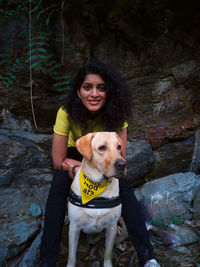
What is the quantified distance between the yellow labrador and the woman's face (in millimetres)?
415

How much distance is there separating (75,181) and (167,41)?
287cm

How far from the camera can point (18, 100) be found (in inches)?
143

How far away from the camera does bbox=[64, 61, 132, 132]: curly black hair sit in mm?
2125

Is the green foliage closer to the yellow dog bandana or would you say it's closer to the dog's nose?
the yellow dog bandana

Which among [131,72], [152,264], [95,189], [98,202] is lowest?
[152,264]

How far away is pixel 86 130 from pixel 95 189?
0.66 meters

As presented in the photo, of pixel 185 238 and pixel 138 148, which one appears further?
pixel 138 148

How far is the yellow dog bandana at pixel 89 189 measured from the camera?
5.77 feet

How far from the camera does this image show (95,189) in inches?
69.7

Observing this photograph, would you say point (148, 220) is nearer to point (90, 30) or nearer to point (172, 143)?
point (172, 143)

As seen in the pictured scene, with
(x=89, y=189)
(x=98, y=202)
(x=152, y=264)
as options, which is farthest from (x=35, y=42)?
(x=152, y=264)

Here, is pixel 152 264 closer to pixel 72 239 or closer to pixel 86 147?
pixel 72 239

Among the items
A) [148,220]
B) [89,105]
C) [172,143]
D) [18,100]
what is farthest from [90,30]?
[148,220]

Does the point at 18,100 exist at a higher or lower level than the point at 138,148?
higher
